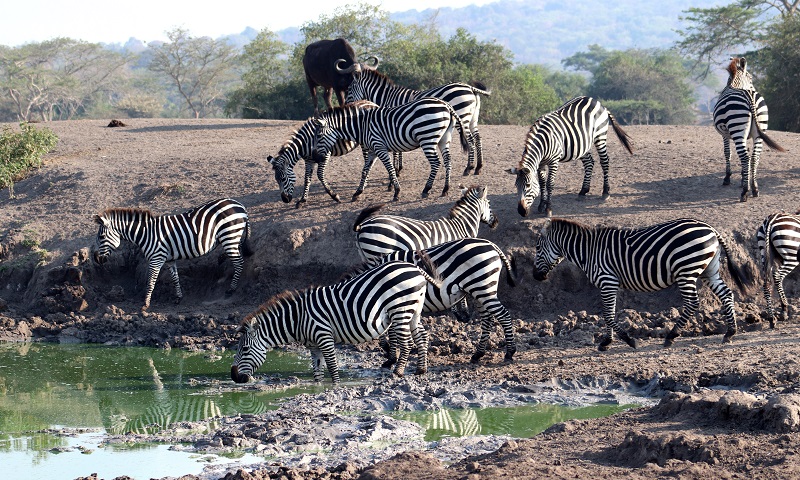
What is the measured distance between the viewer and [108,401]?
10.1 m

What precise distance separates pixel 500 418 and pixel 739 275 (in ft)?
13.0

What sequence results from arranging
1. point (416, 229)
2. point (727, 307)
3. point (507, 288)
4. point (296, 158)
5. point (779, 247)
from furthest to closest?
point (296, 158) → point (507, 288) → point (416, 229) → point (779, 247) → point (727, 307)

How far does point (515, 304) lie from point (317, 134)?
4.43 meters

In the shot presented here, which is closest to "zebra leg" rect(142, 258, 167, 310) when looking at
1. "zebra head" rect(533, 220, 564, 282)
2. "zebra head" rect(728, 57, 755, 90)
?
"zebra head" rect(533, 220, 564, 282)

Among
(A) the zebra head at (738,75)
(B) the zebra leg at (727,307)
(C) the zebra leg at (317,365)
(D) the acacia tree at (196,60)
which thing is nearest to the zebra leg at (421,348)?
(C) the zebra leg at (317,365)

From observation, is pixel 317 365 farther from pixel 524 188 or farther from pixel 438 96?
pixel 438 96

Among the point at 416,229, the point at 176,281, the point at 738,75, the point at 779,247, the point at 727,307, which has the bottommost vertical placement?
the point at 176,281

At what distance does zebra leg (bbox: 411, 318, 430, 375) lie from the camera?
1013cm

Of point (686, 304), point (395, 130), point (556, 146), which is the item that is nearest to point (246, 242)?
point (395, 130)

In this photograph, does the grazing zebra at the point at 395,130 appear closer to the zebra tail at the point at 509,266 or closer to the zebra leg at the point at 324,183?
the zebra leg at the point at 324,183

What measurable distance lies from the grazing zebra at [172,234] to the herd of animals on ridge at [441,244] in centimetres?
2

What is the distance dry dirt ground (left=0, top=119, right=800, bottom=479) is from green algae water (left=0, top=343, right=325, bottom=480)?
2.62 feet

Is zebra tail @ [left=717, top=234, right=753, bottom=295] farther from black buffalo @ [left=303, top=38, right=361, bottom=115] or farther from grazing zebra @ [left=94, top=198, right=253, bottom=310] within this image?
black buffalo @ [left=303, top=38, right=361, bottom=115]

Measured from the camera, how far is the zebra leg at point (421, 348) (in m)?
10.1
